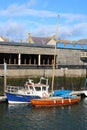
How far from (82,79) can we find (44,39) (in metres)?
31.6

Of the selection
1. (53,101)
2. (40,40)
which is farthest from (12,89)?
(40,40)

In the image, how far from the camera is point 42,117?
44062 millimetres

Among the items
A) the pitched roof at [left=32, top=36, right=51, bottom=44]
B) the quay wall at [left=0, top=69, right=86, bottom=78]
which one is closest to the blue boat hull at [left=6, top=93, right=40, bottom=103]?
the quay wall at [left=0, top=69, right=86, bottom=78]

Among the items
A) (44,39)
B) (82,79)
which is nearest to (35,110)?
(82,79)

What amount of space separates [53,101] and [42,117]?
756 cm

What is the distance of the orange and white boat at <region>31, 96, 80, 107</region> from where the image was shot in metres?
50.3

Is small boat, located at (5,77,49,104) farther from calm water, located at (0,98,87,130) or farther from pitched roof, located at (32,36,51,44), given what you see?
pitched roof, located at (32,36,51,44)

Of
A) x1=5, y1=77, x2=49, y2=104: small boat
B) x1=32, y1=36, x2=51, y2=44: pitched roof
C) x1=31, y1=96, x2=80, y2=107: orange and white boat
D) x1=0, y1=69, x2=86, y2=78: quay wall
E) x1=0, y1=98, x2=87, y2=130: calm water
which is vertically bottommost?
x1=0, y1=98, x2=87, y2=130: calm water

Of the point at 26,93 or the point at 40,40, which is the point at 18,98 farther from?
the point at 40,40

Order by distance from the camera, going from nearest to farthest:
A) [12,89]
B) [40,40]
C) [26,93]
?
[26,93], [12,89], [40,40]

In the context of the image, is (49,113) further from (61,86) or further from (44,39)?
(44,39)

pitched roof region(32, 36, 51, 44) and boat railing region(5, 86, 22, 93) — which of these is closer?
boat railing region(5, 86, 22, 93)

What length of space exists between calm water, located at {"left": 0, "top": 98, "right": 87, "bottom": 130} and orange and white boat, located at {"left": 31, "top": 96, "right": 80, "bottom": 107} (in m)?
0.94

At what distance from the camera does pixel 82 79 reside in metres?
66.9
